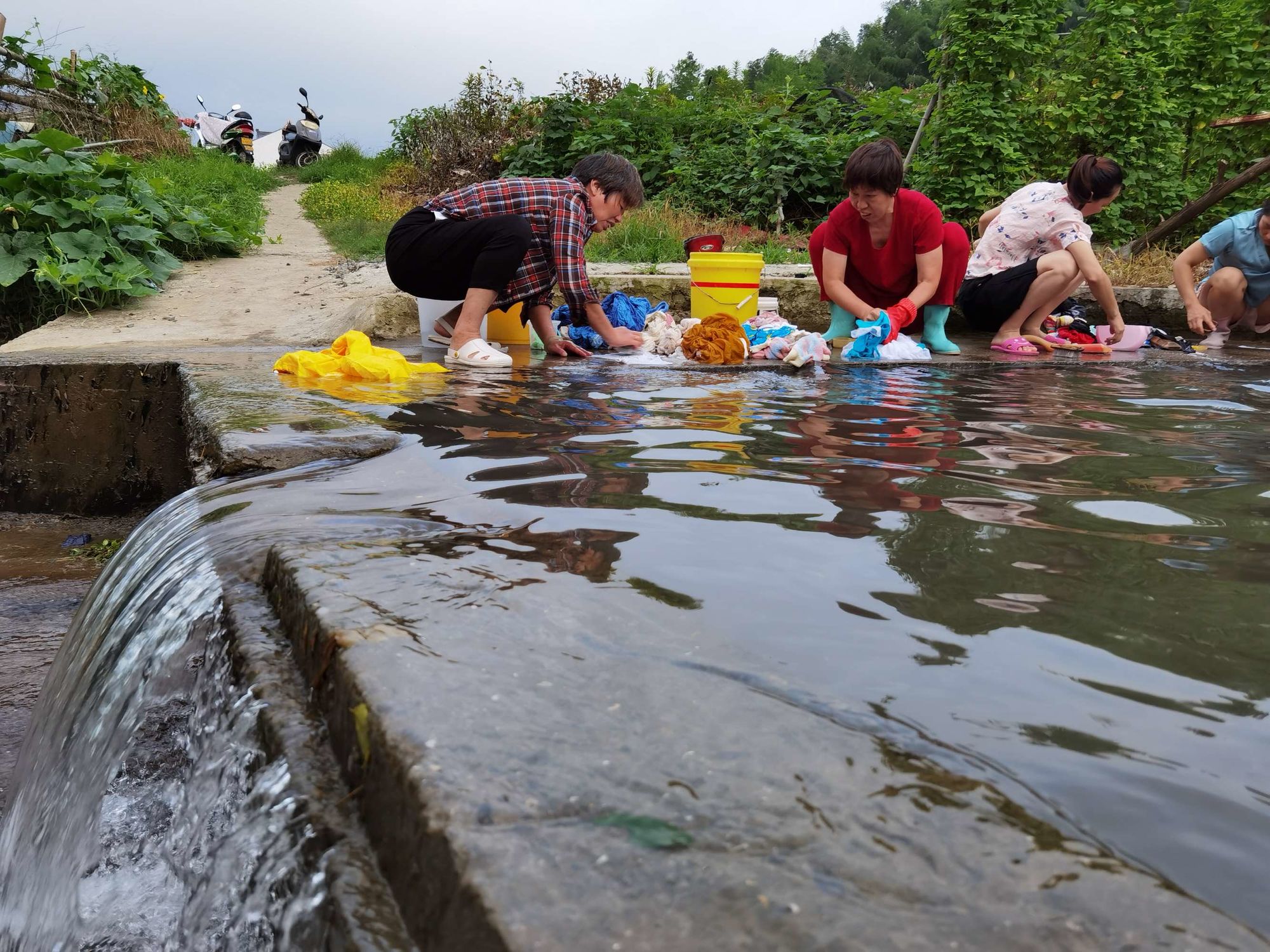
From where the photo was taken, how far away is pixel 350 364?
13.2 feet

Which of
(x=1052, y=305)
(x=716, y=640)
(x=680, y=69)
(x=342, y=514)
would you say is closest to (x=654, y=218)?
(x=1052, y=305)

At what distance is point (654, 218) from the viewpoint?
30.7 feet

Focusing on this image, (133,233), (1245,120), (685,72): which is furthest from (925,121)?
(685,72)

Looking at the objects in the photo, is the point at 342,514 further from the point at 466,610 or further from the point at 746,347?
the point at 746,347

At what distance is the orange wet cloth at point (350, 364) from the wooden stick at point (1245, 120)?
740cm

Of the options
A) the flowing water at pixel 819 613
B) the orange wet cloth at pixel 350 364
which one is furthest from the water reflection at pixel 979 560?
the orange wet cloth at pixel 350 364

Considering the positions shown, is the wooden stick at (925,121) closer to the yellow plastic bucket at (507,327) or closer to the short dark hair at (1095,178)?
the short dark hair at (1095,178)

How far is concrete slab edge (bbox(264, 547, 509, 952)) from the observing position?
2.43ft

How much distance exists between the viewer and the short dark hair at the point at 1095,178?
5.39 m

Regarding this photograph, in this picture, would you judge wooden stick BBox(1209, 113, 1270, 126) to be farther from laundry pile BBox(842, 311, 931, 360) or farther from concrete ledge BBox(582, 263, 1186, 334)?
laundry pile BBox(842, 311, 931, 360)

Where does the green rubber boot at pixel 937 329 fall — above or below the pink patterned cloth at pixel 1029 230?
below

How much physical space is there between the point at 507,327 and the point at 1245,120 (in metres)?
6.49

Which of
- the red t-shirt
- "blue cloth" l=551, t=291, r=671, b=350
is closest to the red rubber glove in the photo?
the red t-shirt

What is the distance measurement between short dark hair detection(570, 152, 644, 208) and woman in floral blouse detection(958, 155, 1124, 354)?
252 centimetres
